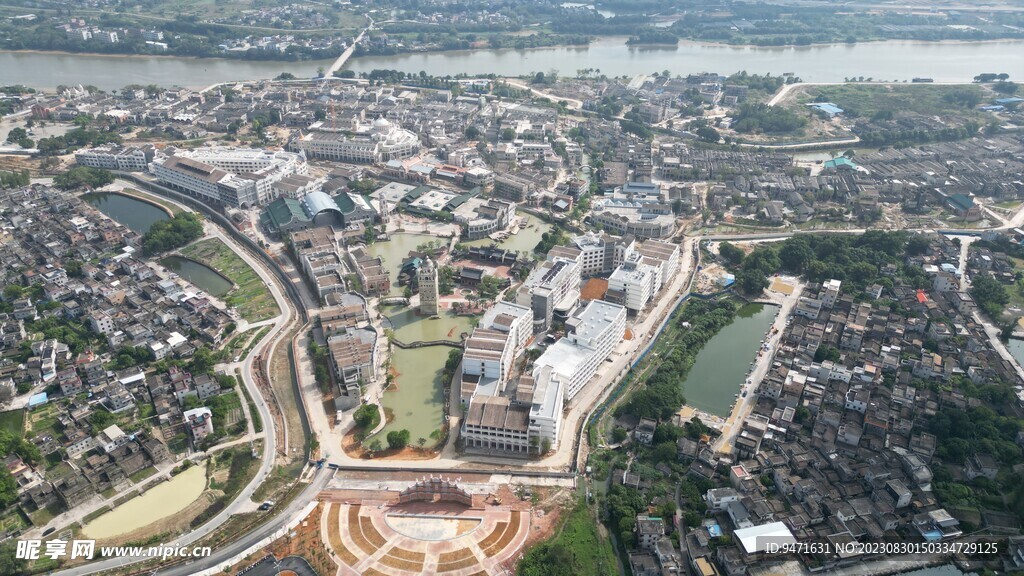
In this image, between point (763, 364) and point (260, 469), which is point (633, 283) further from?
point (260, 469)

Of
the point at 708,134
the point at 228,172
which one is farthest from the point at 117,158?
the point at 708,134

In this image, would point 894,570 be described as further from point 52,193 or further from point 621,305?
point 52,193

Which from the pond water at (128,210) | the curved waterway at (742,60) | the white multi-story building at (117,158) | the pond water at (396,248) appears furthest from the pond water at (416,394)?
the curved waterway at (742,60)

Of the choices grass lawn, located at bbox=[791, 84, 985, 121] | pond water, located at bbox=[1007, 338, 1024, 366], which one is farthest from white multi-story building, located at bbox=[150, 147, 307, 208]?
grass lawn, located at bbox=[791, 84, 985, 121]

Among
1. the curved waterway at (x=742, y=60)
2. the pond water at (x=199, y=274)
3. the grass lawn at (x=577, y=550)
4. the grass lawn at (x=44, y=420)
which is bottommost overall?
the grass lawn at (x=577, y=550)

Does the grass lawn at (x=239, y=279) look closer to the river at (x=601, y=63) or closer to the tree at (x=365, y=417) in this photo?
the tree at (x=365, y=417)

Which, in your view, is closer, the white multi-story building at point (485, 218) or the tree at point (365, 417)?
the tree at point (365, 417)

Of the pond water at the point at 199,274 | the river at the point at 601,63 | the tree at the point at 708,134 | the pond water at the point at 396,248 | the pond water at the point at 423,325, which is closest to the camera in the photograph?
the pond water at the point at 423,325
